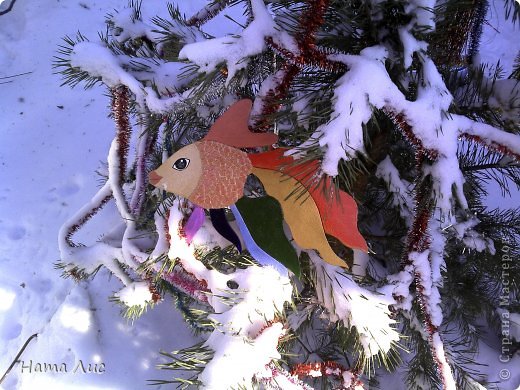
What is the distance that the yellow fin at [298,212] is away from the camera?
0.52 meters

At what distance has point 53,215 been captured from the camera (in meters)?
1.32

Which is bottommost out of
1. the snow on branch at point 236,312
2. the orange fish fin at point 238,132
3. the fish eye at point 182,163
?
the snow on branch at point 236,312

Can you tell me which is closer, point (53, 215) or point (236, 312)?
point (236, 312)

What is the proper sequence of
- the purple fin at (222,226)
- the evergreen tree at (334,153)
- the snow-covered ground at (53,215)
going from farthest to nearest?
the snow-covered ground at (53,215), the purple fin at (222,226), the evergreen tree at (334,153)

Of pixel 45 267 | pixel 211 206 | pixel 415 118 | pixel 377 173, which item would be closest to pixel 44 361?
pixel 45 267

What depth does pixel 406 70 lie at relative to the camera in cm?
50

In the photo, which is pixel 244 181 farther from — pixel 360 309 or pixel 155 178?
pixel 360 309

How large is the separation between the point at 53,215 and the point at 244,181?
1012mm

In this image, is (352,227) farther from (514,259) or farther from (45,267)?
(45,267)

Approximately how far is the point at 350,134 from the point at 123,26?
437 millimetres

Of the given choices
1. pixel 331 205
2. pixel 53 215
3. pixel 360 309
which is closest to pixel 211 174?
pixel 331 205

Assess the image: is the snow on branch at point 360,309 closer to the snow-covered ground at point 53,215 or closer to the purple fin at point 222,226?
the purple fin at point 222,226

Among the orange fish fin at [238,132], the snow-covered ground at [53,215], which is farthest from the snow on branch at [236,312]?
the snow-covered ground at [53,215]

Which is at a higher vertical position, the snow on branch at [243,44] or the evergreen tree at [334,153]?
the snow on branch at [243,44]
